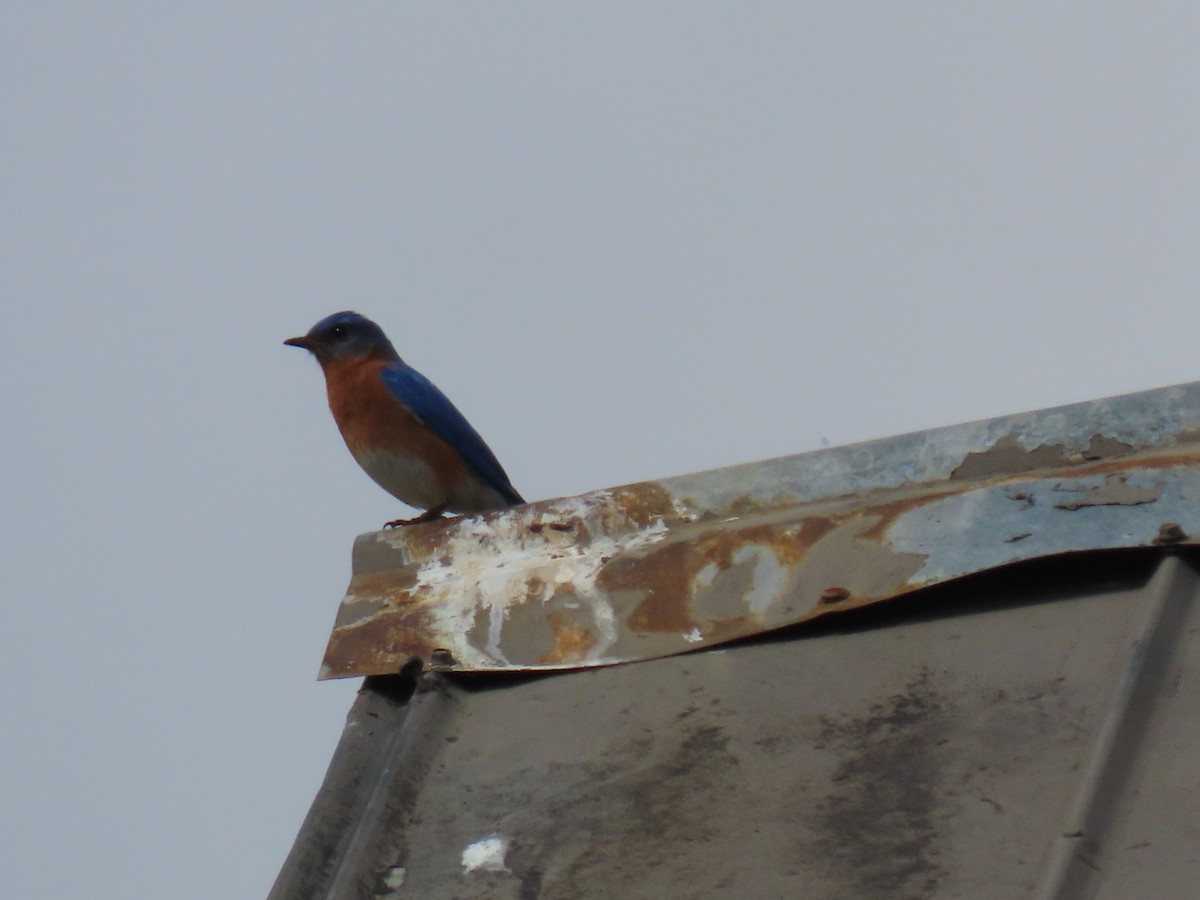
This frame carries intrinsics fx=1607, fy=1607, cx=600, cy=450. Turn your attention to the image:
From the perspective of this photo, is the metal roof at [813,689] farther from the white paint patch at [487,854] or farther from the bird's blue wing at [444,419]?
the bird's blue wing at [444,419]

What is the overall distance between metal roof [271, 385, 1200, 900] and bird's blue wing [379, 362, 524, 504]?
2882 mm

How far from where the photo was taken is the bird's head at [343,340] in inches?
266

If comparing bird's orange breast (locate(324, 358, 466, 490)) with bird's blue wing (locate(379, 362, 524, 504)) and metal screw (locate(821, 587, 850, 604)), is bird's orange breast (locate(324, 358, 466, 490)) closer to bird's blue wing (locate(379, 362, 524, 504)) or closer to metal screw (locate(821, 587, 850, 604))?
bird's blue wing (locate(379, 362, 524, 504))

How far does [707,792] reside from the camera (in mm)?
2348

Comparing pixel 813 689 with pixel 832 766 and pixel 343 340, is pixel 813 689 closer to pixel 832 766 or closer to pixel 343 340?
pixel 832 766

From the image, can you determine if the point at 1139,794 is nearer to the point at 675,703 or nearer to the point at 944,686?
the point at 944,686

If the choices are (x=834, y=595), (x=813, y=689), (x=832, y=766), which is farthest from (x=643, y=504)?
(x=832, y=766)

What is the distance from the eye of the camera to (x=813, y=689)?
2.55 m

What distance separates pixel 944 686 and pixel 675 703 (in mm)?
444

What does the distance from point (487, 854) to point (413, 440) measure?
153 inches

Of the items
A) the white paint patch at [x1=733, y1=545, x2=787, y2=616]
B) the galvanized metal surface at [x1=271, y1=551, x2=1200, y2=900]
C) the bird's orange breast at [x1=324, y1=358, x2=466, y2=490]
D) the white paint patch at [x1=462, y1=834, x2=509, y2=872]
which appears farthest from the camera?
the bird's orange breast at [x1=324, y1=358, x2=466, y2=490]

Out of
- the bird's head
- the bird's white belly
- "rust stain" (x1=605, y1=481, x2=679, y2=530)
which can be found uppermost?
the bird's head

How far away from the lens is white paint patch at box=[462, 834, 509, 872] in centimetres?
233

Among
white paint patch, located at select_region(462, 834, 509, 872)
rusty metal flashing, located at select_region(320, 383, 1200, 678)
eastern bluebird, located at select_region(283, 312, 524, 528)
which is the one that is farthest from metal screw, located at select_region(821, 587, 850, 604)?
eastern bluebird, located at select_region(283, 312, 524, 528)
